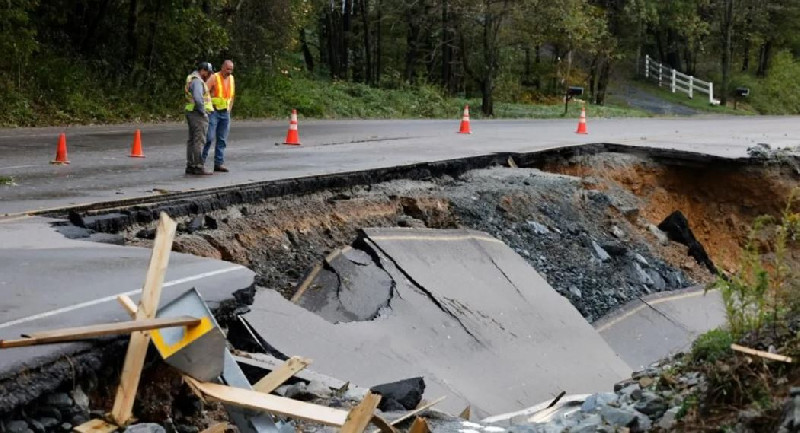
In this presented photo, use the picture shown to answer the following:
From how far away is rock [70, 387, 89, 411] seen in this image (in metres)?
5.46

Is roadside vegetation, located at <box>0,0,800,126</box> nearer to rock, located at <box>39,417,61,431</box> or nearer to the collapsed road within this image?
the collapsed road

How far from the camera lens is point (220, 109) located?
1407 cm

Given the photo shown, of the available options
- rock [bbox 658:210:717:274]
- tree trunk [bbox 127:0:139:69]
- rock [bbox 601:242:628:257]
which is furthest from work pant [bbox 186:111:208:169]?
tree trunk [bbox 127:0:139:69]

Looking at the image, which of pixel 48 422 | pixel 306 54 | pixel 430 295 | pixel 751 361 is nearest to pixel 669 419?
pixel 751 361

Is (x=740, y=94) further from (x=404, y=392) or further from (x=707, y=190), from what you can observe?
(x=404, y=392)

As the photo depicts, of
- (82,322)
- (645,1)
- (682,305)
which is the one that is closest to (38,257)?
(82,322)

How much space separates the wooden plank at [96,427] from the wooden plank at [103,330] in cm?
50

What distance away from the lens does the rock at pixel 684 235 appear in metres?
17.6

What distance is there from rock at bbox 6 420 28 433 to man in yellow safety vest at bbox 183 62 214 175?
8.64 metres

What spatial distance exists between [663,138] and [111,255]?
56.8 ft

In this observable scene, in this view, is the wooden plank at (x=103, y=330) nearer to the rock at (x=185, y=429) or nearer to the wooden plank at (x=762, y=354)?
the rock at (x=185, y=429)

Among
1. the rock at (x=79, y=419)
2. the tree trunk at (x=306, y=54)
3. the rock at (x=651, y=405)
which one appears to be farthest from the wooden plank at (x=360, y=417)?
the tree trunk at (x=306, y=54)

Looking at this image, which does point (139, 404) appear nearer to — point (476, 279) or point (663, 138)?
point (476, 279)

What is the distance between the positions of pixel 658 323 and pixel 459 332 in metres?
4.39
